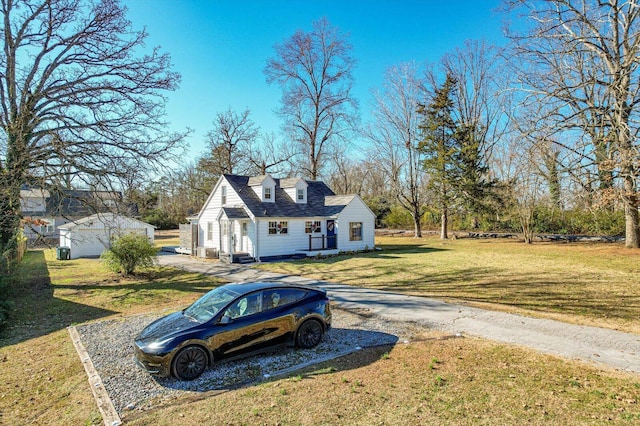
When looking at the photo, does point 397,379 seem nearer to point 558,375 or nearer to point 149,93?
point 558,375

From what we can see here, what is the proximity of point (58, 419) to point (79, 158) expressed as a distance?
36.8ft

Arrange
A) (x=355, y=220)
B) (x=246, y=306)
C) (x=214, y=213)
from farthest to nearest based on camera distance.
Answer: (x=355, y=220) → (x=214, y=213) → (x=246, y=306)

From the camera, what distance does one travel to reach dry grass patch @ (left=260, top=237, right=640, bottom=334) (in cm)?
1038

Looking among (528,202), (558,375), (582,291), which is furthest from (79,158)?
(528,202)

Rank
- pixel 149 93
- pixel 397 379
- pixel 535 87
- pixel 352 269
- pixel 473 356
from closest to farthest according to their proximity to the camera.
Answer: pixel 397 379
pixel 473 356
pixel 535 87
pixel 149 93
pixel 352 269

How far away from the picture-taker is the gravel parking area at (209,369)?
583 cm

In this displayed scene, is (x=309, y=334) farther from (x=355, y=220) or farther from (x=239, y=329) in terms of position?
(x=355, y=220)

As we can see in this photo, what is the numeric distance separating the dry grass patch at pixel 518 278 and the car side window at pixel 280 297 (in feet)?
20.5

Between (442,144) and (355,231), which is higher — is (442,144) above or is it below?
above

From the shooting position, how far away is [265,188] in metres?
23.9

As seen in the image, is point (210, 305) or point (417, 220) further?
point (417, 220)

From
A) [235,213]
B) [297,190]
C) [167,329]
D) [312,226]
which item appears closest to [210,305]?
[167,329]

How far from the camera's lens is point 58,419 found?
16.9ft

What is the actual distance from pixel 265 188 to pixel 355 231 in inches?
294
